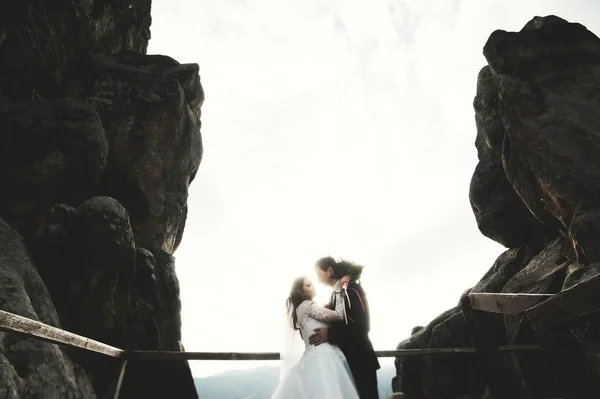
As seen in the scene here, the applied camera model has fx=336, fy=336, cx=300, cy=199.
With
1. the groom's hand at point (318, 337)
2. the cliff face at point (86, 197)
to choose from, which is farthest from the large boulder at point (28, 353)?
the groom's hand at point (318, 337)

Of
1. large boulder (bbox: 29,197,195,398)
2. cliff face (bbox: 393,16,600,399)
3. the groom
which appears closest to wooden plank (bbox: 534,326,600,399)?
the groom

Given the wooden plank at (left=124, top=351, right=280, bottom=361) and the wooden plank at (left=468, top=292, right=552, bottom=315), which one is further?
the wooden plank at (left=124, top=351, right=280, bottom=361)

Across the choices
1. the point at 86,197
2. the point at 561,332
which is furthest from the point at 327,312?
the point at 86,197

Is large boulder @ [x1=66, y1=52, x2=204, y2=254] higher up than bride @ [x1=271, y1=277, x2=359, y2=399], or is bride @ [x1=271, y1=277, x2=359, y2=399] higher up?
large boulder @ [x1=66, y1=52, x2=204, y2=254]

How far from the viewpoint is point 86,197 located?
9.46m

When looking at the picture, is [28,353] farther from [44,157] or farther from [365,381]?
[44,157]

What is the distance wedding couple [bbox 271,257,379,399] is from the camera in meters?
3.51

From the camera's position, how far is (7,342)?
14.3ft

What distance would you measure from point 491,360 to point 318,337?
182 centimetres

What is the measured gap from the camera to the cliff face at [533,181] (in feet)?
30.2

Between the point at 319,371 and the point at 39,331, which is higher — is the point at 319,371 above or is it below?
below

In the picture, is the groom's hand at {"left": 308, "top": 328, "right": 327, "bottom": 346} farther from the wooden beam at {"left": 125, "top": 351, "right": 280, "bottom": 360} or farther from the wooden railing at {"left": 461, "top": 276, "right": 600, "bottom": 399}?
the wooden railing at {"left": 461, "top": 276, "right": 600, "bottom": 399}

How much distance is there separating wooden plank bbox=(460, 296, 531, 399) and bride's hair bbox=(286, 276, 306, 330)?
1975mm

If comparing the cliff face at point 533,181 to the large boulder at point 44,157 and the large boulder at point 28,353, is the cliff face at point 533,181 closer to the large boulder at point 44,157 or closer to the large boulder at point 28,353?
the large boulder at point 28,353
